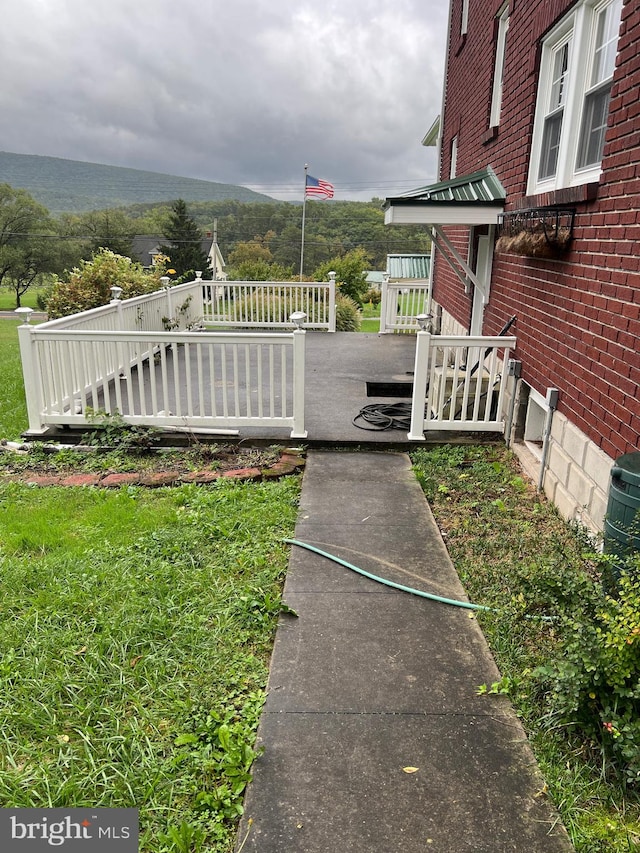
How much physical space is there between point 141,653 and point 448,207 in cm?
493

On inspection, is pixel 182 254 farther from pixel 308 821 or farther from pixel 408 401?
pixel 308 821

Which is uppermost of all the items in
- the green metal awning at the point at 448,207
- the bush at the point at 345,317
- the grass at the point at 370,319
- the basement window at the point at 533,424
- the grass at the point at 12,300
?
the green metal awning at the point at 448,207

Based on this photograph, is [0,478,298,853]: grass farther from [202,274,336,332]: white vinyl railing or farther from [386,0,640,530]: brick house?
[202,274,336,332]: white vinyl railing

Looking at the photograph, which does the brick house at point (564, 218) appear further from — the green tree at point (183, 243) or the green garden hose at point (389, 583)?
the green tree at point (183, 243)

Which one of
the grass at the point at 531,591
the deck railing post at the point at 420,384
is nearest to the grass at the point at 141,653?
the grass at the point at 531,591

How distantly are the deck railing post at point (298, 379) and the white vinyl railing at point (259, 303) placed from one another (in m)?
6.59

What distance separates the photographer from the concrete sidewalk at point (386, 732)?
75.2 inches

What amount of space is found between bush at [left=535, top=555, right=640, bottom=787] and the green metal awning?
4.45m

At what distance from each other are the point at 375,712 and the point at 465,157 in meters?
8.45

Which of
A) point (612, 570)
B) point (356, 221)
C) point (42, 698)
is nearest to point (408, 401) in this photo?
point (612, 570)

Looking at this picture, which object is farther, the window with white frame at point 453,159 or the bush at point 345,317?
the bush at point 345,317

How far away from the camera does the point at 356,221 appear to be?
59.8 metres

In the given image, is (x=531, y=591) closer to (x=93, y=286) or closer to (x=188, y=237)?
(x=93, y=286)

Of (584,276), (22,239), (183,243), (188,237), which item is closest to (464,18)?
(584,276)
